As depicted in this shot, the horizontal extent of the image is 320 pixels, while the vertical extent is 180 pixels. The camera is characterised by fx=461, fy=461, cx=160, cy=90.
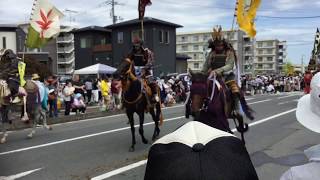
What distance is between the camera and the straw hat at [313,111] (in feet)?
8.37

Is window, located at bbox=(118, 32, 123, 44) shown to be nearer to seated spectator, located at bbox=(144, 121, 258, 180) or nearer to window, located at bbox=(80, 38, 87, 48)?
window, located at bbox=(80, 38, 87, 48)

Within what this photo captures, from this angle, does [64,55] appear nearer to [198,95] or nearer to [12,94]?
[12,94]

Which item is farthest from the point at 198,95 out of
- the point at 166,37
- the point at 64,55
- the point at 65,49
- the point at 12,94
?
the point at 65,49

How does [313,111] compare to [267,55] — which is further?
[267,55]

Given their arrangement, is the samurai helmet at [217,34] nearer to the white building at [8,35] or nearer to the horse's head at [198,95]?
the horse's head at [198,95]

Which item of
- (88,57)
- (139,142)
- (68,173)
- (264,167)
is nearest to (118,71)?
(139,142)

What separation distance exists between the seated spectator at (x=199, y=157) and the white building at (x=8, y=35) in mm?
65190

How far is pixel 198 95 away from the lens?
8.20 meters

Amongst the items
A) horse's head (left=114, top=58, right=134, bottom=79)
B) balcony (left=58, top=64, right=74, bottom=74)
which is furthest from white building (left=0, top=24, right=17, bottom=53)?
horse's head (left=114, top=58, right=134, bottom=79)

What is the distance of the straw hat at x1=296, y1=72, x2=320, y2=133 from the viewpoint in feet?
8.37

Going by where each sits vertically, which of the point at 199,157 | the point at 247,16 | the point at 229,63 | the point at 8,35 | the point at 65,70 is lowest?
the point at 65,70

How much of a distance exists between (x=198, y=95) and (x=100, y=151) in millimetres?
3651

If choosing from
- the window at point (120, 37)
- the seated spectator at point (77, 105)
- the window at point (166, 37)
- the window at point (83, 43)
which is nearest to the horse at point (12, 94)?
the seated spectator at point (77, 105)

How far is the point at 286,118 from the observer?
17547 millimetres
